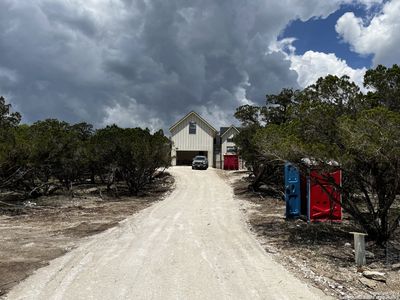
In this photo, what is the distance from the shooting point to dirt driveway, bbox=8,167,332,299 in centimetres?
627

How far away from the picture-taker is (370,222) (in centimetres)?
1112

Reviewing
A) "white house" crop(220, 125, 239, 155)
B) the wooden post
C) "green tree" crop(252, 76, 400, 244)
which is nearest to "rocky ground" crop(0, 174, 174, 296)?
"green tree" crop(252, 76, 400, 244)

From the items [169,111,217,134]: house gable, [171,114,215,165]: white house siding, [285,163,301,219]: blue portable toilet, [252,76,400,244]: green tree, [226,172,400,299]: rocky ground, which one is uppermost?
[169,111,217,134]: house gable

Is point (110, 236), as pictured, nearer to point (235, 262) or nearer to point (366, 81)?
point (235, 262)

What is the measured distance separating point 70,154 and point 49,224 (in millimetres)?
9393

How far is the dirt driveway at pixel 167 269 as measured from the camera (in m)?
6.27

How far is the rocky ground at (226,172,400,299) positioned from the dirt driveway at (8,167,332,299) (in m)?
0.46

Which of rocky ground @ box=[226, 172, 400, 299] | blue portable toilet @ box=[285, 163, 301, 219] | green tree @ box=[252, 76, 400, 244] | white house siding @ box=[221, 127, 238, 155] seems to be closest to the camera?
rocky ground @ box=[226, 172, 400, 299]

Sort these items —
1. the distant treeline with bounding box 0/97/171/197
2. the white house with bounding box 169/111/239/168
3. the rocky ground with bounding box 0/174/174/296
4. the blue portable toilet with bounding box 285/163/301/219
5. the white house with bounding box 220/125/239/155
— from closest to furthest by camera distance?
the rocky ground with bounding box 0/174/174/296 < the blue portable toilet with bounding box 285/163/301/219 < the distant treeline with bounding box 0/97/171/197 < the white house with bounding box 169/111/239/168 < the white house with bounding box 220/125/239/155

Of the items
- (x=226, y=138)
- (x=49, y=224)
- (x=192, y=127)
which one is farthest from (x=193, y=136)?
(x=49, y=224)

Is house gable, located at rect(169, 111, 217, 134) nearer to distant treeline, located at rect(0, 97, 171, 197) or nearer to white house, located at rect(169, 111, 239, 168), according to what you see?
white house, located at rect(169, 111, 239, 168)

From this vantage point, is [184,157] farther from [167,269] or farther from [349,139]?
[167,269]

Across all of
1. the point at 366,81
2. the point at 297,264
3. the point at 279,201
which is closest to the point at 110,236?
the point at 297,264

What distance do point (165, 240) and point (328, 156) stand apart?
467 cm
